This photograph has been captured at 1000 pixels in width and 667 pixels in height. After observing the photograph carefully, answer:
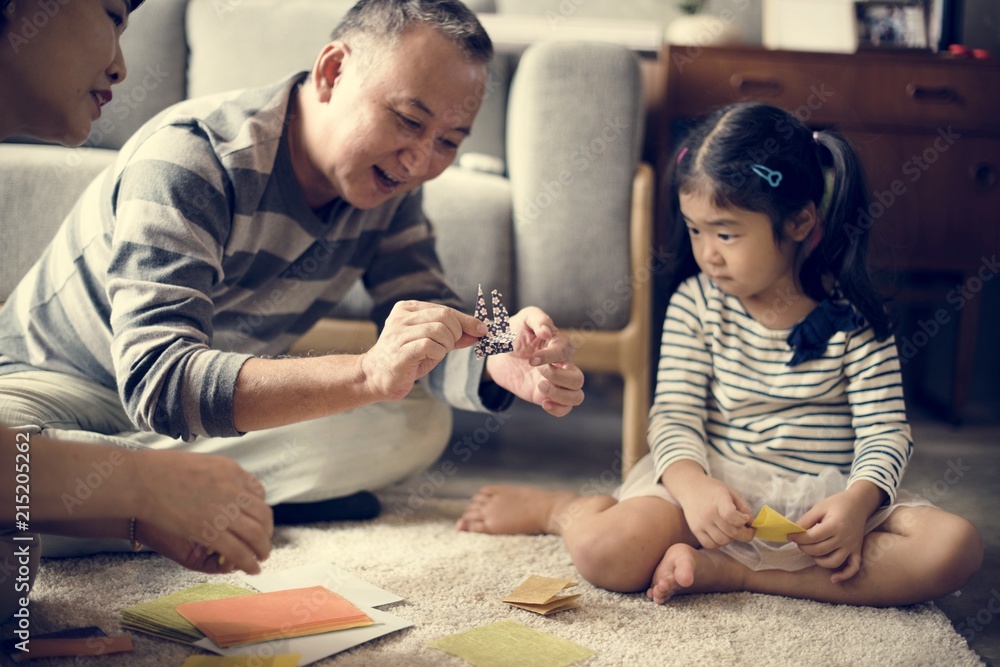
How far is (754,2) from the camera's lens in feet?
8.37

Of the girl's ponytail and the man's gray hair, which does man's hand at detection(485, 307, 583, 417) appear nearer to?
the man's gray hair

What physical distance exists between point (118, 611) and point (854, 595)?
830 millimetres

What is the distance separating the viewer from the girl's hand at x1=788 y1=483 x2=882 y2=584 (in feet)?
3.45

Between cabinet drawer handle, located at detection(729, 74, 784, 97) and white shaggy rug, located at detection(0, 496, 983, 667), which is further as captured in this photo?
cabinet drawer handle, located at detection(729, 74, 784, 97)

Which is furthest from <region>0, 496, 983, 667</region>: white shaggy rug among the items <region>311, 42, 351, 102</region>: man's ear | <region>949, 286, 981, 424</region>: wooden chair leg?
<region>949, 286, 981, 424</region>: wooden chair leg

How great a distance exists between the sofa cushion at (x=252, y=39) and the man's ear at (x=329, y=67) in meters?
0.72

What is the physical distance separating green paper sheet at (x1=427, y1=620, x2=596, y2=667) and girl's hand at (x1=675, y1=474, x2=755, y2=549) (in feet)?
0.78

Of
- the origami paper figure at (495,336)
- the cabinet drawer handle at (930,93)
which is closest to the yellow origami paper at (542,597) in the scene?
the origami paper figure at (495,336)

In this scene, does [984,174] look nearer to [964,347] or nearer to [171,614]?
[964,347]

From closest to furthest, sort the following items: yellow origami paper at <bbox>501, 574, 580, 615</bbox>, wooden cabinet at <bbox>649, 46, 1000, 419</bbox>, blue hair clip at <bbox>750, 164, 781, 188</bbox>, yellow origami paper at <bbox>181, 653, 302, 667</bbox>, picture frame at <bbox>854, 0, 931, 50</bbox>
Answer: yellow origami paper at <bbox>181, 653, 302, 667</bbox>, yellow origami paper at <bbox>501, 574, 580, 615</bbox>, blue hair clip at <bbox>750, 164, 781, 188</bbox>, wooden cabinet at <bbox>649, 46, 1000, 419</bbox>, picture frame at <bbox>854, 0, 931, 50</bbox>

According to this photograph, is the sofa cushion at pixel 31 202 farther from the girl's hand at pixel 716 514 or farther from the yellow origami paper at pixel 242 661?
the girl's hand at pixel 716 514

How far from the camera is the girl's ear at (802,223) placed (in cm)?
124

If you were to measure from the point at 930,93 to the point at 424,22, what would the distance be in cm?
145

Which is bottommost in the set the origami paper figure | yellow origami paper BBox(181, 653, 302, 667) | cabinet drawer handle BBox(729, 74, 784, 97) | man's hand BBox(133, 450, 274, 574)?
yellow origami paper BBox(181, 653, 302, 667)
